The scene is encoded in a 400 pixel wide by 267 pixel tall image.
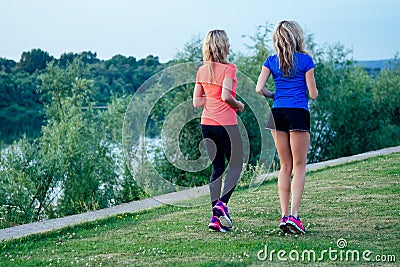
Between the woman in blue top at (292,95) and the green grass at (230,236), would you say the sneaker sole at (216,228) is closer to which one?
the green grass at (230,236)

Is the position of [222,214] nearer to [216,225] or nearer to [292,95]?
[216,225]

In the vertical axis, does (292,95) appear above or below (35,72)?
below

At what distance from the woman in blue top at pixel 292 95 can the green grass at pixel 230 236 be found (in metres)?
0.45

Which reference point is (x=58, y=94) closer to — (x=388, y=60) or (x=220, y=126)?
(x=388, y=60)

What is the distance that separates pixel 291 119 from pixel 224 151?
2.62ft

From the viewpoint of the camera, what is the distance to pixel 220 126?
572cm

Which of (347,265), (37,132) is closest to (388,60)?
(37,132)

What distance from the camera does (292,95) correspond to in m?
5.39

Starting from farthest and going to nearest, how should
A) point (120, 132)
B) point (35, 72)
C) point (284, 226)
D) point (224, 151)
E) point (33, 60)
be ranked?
point (33, 60), point (35, 72), point (120, 132), point (224, 151), point (284, 226)

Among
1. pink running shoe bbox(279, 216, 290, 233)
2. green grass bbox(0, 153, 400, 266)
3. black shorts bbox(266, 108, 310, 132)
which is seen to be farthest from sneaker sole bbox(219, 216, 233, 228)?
black shorts bbox(266, 108, 310, 132)

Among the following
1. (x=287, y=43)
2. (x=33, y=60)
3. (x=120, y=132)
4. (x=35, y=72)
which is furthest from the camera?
(x=33, y=60)

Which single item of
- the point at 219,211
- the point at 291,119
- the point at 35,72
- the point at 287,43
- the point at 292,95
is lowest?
the point at 219,211

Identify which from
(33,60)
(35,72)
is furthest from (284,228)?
(33,60)

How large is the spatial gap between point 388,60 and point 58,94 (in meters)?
13.5
